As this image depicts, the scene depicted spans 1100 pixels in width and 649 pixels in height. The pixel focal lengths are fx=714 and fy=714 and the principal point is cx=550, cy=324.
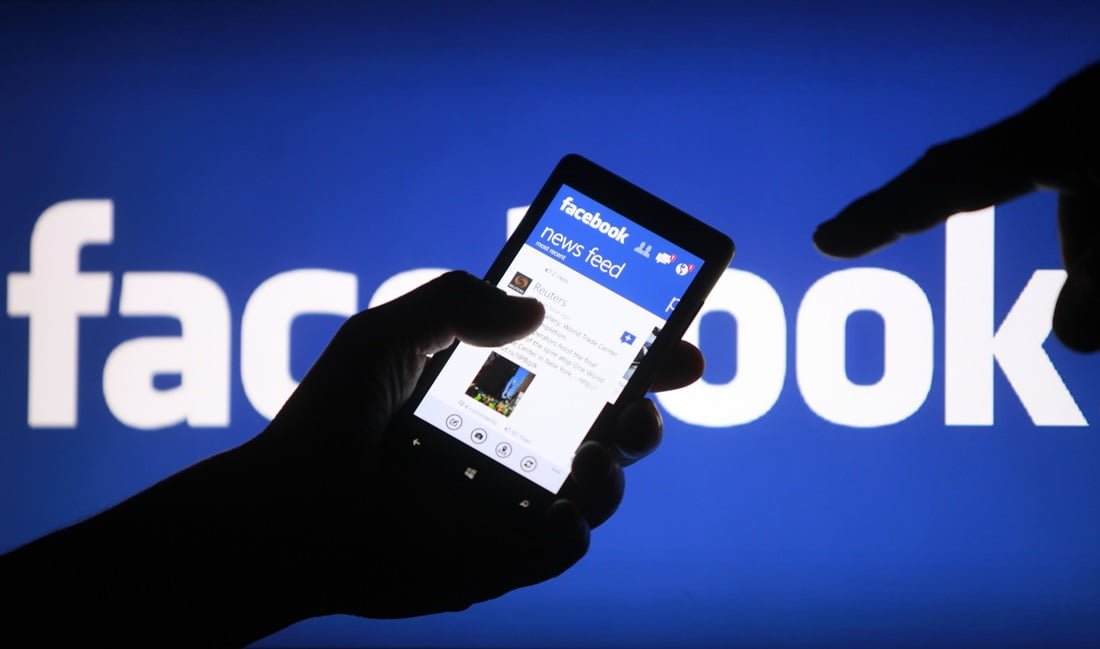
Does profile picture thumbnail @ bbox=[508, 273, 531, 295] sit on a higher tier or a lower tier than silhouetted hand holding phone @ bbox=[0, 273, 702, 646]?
higher

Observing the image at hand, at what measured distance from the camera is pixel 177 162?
1.62 meters

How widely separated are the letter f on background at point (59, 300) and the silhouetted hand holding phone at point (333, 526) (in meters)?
0.89

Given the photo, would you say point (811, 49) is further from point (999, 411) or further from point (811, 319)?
point (999, 411)

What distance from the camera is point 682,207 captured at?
5.05 feet

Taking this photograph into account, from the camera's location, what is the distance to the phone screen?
37.5 inches

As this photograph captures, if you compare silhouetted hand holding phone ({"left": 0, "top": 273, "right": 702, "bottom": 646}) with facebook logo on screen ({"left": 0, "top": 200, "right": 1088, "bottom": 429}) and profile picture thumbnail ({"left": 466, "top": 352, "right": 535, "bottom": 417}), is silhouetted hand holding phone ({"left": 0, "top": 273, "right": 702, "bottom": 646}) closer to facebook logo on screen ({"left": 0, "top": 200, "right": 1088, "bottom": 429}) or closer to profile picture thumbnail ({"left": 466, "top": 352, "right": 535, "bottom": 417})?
profile picture thumbnail ({"left": 466, "top": 352, "right": 535, "bottom": 417})

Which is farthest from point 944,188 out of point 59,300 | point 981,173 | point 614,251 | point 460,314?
point 59,300

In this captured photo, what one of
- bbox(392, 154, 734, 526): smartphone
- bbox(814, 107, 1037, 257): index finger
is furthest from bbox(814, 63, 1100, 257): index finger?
bbox(392, 154, 734, 526): smartphone

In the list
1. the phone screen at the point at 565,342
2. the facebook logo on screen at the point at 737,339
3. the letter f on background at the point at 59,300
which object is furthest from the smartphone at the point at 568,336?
the letter f on background at the point at 59,300

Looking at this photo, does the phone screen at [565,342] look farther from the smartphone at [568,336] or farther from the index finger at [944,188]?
the index finger at [944,188]

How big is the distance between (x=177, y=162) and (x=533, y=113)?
816 mm

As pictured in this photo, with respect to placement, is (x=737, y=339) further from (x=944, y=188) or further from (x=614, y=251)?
(x=944, y=188)

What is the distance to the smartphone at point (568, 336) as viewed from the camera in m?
0.94

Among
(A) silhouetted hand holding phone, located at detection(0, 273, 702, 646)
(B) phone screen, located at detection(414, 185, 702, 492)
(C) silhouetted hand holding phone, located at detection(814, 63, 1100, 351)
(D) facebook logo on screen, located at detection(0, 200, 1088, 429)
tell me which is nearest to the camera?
(C) silhouetted hand holding phone, located at detection(814, 63, 1100, 351)
